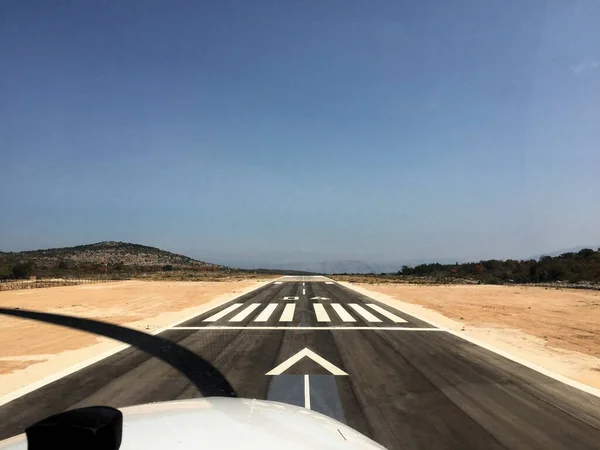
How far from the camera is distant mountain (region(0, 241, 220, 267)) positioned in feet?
382

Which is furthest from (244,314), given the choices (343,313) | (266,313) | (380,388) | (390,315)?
(380,388)

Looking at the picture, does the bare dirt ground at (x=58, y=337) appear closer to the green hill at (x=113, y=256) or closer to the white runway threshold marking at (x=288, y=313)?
the white runway threshold marking at (x=288, y=313)

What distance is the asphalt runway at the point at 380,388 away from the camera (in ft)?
17.5

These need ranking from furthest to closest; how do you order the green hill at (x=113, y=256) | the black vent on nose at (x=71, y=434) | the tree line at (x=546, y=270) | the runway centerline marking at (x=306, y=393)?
1. the green hill at (x=113, y=256)
2. the tree line at (x=546, y=270)
3. the runway centerline marking at (x=306, y=393)
4. the black vent on nose at (x=71, y=434)

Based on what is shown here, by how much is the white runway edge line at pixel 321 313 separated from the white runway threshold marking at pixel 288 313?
1062 mm

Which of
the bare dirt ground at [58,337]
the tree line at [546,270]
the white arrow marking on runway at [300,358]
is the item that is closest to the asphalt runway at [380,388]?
the white arrow marking on runway at [300,358]

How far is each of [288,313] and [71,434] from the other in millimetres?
17188

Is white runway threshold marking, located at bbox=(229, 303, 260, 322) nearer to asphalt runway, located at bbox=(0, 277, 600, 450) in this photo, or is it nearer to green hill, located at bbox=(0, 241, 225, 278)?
asphalt runway, located at bbox=(0, 277, 600, 450)

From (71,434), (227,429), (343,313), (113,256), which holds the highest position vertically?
(113,256)

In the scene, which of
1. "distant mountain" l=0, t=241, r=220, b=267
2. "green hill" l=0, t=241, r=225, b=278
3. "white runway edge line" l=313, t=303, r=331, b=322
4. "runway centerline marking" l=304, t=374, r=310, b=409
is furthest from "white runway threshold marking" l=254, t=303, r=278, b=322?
"distant mountain" l=0, t=241, r=220, b=267

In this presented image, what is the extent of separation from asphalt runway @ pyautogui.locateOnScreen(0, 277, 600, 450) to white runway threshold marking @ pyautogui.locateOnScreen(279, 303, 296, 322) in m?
3.77

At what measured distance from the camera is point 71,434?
5.43ft

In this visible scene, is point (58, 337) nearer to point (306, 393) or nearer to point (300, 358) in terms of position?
point (300, 358)

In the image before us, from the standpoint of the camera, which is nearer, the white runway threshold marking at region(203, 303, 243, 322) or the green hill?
the white runway threshold marking at region(203, 303, 243, 322)
